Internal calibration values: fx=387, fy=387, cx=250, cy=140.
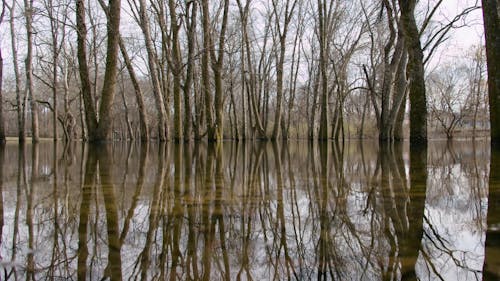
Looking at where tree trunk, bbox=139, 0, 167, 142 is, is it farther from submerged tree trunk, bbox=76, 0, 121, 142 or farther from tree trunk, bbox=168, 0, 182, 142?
submerged tree trunk, bbox=76, 0, 121, 142

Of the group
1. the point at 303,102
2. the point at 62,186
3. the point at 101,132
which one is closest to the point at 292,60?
the point at 303,102

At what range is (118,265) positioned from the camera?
62.7 inches

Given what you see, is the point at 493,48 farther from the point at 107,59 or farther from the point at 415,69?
the point at 107,59

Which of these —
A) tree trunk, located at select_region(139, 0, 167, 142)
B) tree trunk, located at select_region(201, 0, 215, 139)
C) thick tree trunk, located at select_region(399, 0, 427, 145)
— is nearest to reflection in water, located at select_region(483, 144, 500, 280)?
thick tree trunk, located at select_region(399, 0, 427, 145)

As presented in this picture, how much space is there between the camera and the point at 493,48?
26.1ft

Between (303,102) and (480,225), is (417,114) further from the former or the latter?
(303,102)

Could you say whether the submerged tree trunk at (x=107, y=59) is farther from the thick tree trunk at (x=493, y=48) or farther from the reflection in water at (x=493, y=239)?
the reflection in water at (x=493, y=239)

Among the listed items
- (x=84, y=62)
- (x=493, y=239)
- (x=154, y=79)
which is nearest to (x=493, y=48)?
(x=493, y=239)

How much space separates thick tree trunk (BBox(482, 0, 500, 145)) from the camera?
25.9 feet

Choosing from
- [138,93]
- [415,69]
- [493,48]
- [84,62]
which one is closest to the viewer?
[493,48]

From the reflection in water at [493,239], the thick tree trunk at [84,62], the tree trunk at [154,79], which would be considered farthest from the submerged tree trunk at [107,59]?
the reflection in water at [493,239]

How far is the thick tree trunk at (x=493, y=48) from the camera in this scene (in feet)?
25.9

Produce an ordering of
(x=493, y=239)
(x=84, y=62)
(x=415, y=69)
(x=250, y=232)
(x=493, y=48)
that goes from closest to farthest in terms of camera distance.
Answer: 1. (x=493, y=239)
2. (x=250, y=232)
3. (x=493, y=48)
4. (x=415, y=69)
5. (x=84, y=62)

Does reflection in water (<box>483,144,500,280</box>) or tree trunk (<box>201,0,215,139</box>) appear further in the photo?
tree trunk (<box>201,0,215,139</box>)
